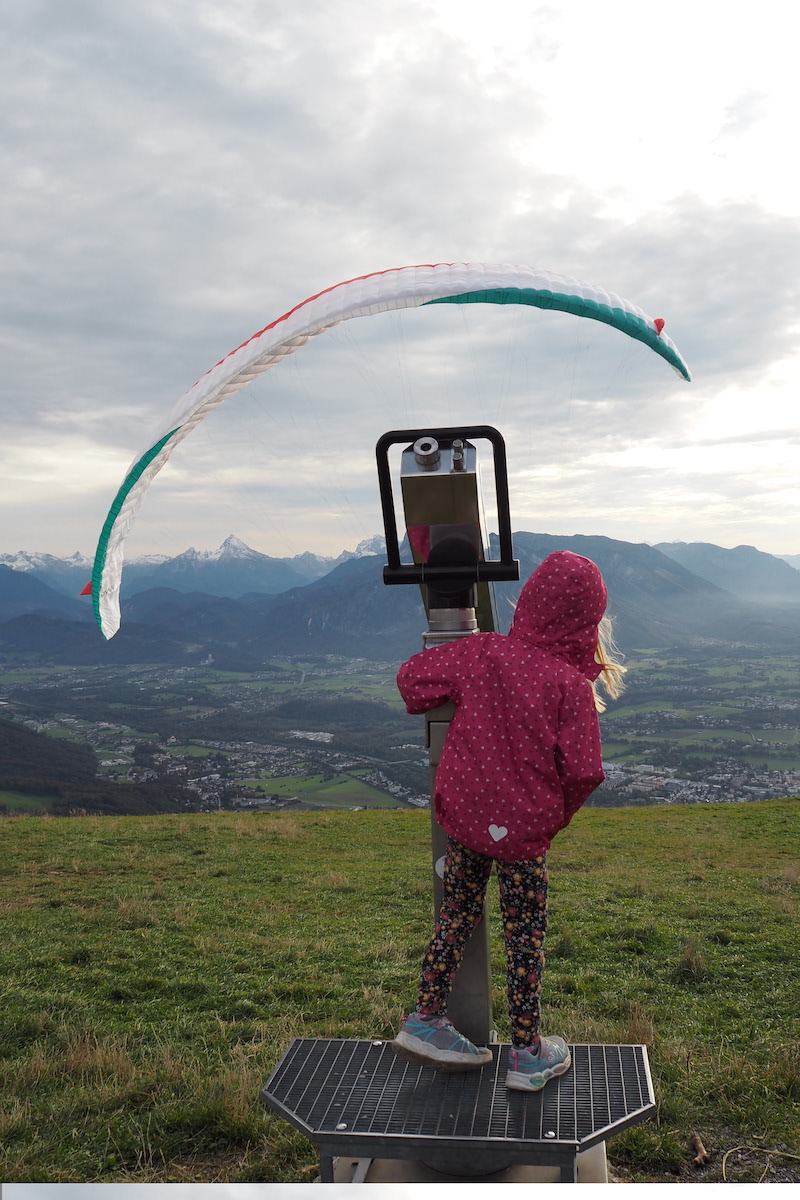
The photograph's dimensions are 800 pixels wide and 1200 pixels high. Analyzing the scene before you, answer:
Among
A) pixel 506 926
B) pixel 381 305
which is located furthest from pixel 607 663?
pixel 381 305

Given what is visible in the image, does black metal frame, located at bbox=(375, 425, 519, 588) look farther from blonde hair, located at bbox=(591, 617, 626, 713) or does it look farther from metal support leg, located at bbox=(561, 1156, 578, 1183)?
metal support leg, located at bbox=(561, 1156, 578, 1183)

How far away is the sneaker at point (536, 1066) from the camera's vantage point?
278cm

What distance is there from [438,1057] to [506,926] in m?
0.56

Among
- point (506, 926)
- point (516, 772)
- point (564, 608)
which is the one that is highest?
point (564, 608)

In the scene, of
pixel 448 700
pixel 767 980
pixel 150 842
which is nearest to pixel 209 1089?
pixel 448 700

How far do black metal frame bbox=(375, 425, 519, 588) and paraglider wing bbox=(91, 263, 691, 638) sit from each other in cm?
120

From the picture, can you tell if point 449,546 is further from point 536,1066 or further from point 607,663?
point 536,1066

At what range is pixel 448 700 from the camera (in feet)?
10.0

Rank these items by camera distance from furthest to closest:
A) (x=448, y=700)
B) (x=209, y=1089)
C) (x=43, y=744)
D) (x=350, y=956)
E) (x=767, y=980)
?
(x=43, y=744)
(x=350, y=956)
(x=767, y=980)
(x=209, y=1089)
(x=448, y=700)

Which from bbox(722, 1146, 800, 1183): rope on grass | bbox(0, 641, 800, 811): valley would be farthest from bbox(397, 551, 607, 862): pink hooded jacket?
bbox(0, 641, 800, 811): valley

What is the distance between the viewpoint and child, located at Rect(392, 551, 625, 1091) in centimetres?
281

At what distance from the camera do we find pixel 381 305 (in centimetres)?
397

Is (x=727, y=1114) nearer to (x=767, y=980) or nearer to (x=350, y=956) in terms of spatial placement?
(x=767, y=980)

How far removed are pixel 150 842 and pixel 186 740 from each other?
7160cm
